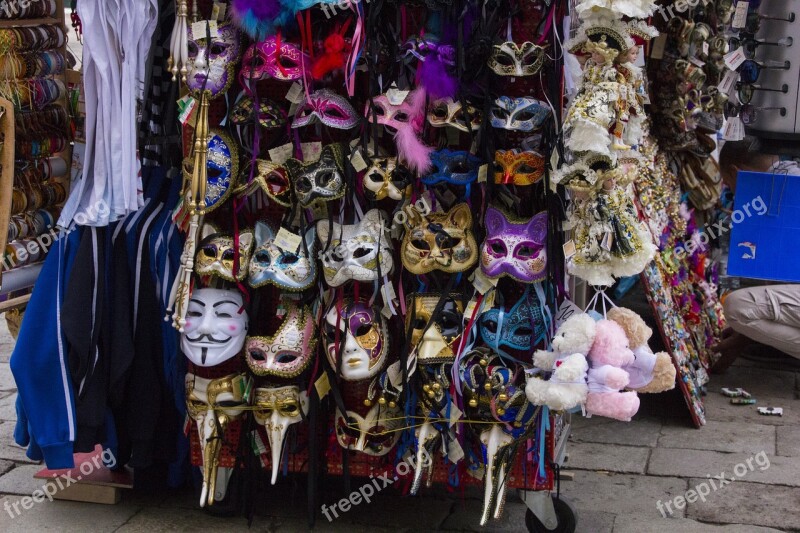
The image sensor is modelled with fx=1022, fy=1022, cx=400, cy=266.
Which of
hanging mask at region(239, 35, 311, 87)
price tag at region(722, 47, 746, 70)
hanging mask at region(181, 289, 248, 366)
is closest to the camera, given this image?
hanging mask at region(239, 35, 311, 87)

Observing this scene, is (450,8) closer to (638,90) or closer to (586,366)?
(638,90)

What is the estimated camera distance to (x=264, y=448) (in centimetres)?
349

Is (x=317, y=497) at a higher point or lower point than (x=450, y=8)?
lower

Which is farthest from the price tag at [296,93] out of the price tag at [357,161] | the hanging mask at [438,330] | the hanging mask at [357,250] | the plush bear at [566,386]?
the plush bear at [566,386]

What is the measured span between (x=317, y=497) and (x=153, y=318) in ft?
2.73

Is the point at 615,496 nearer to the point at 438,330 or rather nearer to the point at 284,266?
the point at 438,330

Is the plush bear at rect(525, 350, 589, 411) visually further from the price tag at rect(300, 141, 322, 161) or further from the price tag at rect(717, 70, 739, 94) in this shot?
the price tag at rect(717, 70, 739, 94)

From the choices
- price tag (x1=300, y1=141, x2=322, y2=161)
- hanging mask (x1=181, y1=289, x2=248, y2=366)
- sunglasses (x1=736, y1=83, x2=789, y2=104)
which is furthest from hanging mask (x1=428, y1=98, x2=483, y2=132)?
sunglasses (x1=736, y1=83, x2=789, y2=104)

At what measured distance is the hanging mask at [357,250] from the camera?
124 inches

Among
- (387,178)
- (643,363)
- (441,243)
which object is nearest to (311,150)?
(387,178)

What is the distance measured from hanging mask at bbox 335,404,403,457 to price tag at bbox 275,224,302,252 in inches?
22.8

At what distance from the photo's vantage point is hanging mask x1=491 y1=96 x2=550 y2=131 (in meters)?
3.04

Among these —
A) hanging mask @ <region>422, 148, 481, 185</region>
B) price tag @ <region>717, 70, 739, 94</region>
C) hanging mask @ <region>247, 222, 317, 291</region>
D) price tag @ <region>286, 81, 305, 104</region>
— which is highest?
price tag @ <region>717, 70, 739, 94</region>

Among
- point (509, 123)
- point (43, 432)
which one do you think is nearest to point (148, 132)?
point (43, 432)
